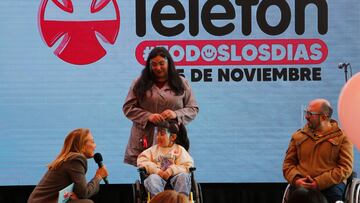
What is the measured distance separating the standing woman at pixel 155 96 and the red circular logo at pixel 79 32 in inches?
34.5

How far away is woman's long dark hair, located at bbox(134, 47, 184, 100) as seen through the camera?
19.6 ft

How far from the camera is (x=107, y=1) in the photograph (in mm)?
6816

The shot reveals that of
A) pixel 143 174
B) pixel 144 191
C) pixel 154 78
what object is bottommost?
pixel 144 191

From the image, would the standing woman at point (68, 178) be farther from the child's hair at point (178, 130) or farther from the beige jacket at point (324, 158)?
the beige jacket at point (324, 158)

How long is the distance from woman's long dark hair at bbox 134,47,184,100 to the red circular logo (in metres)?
0.88

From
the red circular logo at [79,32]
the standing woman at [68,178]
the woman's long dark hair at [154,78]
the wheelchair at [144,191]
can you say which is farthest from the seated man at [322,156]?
the red circular logo at [79,32]

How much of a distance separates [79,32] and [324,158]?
7.19 ft

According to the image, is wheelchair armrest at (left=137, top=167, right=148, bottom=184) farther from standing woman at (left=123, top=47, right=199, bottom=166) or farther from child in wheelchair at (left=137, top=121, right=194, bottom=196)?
standing woman at (left=123, top=47, right=199, bottom=166)

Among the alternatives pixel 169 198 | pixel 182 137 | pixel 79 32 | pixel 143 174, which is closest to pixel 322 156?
pixel 182 137

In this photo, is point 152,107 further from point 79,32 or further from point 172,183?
point 79,32

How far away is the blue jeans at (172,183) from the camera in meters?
5.56

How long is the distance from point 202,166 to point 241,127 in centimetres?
42

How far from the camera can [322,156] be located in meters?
5.71

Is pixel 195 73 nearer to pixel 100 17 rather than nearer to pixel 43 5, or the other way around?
pixel 100 17
